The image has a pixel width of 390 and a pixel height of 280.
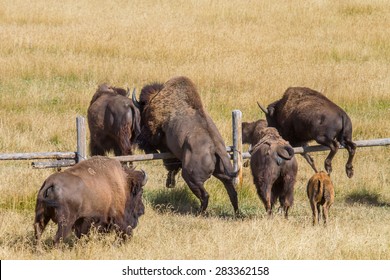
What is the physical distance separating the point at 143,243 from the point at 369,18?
17.8m

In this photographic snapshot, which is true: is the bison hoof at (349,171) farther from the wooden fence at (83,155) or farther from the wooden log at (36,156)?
the wooden log at (36,156)

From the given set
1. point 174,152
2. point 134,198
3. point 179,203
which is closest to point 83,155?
point 174,152

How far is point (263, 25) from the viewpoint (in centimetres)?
2458

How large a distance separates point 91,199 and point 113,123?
4.21m

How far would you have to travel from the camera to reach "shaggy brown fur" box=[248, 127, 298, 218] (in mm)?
10992

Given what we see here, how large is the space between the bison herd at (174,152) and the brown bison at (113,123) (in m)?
0.02

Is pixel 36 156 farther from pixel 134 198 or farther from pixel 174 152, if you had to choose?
pixel 134 198

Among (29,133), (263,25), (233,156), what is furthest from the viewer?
(263,25)

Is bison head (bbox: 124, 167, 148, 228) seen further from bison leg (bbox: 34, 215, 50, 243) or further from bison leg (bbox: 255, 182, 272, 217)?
bison leg (bbox: 255, 182, 272, 217)

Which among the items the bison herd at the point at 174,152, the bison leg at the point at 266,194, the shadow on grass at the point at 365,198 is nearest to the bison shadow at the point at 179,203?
the bison herd at the point at 174,152

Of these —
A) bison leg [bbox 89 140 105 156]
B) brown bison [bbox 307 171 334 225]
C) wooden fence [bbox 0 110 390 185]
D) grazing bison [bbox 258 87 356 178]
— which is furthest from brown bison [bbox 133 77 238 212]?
grazing bison [bbox 258 87 356 178]

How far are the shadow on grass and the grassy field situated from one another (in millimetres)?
25
